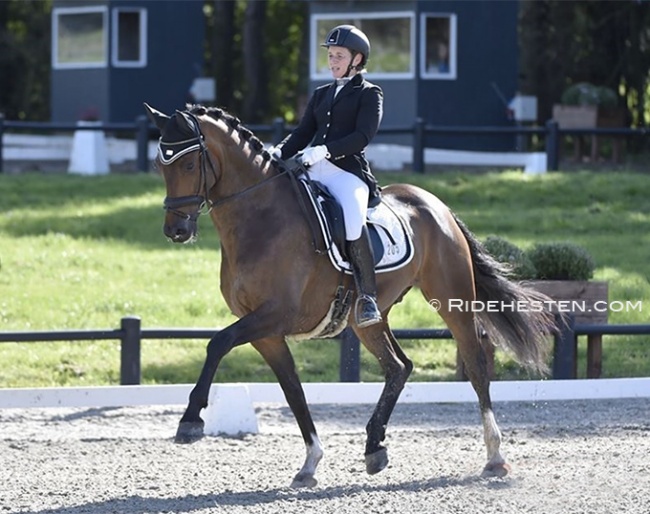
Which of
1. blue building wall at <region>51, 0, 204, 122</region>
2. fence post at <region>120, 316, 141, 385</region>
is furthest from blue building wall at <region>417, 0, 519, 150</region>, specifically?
fence post at <region>120, 316, 141, 385</region>

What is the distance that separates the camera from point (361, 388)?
9164mm

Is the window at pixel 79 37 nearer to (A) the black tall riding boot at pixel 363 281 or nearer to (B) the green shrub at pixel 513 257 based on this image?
(B) the green shrub at pixel 513 257

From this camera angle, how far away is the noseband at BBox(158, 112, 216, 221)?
6.69 m

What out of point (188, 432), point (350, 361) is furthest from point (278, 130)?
point (188, 432)

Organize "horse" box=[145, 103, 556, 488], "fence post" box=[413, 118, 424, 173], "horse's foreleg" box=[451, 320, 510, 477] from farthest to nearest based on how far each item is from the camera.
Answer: "fence post" box=[413, 118, 424, 173], "horse's foreleg" box=[451, 320, 510, 477], "horse" box=[145, 103, 556, 488]

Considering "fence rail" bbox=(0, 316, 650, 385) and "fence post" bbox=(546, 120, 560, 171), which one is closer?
"fence rail" bbox=(0, 316, 650, 385)

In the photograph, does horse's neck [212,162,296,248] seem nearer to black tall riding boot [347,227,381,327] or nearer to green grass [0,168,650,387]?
black tall riding boot [347,227,381,327]

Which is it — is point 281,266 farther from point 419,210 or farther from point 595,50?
point 595,50

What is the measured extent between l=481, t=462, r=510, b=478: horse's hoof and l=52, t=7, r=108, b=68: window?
63.2ft

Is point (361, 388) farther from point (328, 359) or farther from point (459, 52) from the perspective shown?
point (459, 52)

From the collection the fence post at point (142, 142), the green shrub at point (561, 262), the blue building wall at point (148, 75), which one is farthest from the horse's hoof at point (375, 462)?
the blue building wall at point (148, 75)

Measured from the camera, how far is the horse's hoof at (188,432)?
21.2 feet

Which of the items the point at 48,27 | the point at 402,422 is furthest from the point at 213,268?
the point at 48,27

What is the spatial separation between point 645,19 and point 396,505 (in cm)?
2117
